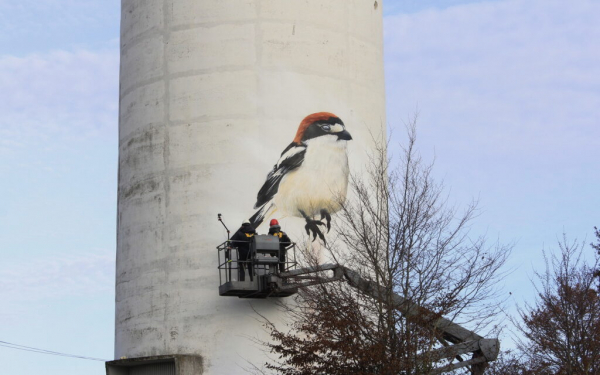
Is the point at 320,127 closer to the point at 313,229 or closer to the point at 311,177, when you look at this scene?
the point at 311,177

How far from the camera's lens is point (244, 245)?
2714cm

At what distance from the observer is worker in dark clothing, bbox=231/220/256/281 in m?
27.0

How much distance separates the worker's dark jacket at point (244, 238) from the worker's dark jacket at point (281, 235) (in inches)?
20.8

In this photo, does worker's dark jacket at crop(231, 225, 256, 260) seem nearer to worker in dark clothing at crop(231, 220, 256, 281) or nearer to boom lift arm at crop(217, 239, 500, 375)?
worker in dark clothing at crop(231, 220, 256, 281)

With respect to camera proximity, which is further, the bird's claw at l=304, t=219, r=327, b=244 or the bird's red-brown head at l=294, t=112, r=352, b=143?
the bird's red-brown head at l=294, t=112, r=352, b=143

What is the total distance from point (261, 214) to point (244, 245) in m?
1.41

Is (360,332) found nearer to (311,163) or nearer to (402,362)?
(402,362)

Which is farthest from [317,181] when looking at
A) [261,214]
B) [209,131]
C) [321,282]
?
[321,282]

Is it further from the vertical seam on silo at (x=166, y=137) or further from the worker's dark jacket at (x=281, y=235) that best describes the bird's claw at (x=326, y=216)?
the vertical seam on silo at (x=166, y=137)

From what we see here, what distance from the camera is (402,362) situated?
878 inches

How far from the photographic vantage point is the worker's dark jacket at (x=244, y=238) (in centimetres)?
2698

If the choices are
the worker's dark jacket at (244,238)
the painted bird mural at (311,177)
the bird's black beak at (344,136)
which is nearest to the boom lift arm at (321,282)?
the worker's dark jacket at (244,238)

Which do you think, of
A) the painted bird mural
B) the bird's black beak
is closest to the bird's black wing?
the painted bird mural

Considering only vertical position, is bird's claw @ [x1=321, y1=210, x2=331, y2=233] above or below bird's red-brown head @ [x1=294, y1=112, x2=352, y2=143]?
below
